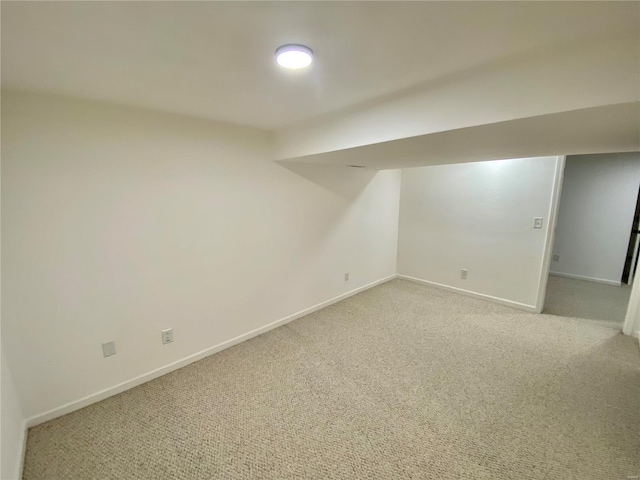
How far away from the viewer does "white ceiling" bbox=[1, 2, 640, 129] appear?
0.85 m

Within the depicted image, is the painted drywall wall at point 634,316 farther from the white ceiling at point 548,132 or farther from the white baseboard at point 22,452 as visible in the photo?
the white baseboard at point 22,452

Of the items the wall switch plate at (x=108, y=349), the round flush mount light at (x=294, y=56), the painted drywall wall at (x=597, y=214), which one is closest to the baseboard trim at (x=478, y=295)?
the painted drywall wall at (x=597, y=214)

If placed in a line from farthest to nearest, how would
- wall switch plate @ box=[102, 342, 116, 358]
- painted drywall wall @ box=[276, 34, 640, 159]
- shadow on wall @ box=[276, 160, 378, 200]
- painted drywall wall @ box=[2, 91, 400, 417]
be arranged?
shadow on wall @ box=[276, 160, 378, 200], wall switch plate @ box=[102, 342, 116, 358], painted drywall wall @ box=[2, 91, 400, 417], painted drywall wall @ box=[276, 34, 640, 159]

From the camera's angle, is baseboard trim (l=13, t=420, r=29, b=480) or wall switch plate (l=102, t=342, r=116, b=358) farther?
wall switch plate (l=102, t=342, r=116, b=358)

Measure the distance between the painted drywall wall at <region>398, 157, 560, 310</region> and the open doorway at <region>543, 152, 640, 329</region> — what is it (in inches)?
31.5

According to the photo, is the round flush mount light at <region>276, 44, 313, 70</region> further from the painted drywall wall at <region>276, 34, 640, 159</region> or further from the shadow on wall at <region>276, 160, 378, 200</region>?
the shadow on wall at <region>276, 160, 378, 200</region>

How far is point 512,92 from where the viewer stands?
3.80 feet

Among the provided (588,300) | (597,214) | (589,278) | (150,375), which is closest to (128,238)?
(150,375)

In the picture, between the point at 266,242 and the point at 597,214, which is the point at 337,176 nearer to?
the point at 266,242

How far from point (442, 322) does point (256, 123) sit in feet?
9.45

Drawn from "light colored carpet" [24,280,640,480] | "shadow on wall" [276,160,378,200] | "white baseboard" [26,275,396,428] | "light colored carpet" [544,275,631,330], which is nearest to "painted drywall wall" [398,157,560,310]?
"light colored carpet" [544,275,631,330]

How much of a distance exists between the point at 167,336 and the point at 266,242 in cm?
118

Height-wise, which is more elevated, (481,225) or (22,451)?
(481,225)

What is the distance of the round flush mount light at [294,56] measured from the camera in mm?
1062
